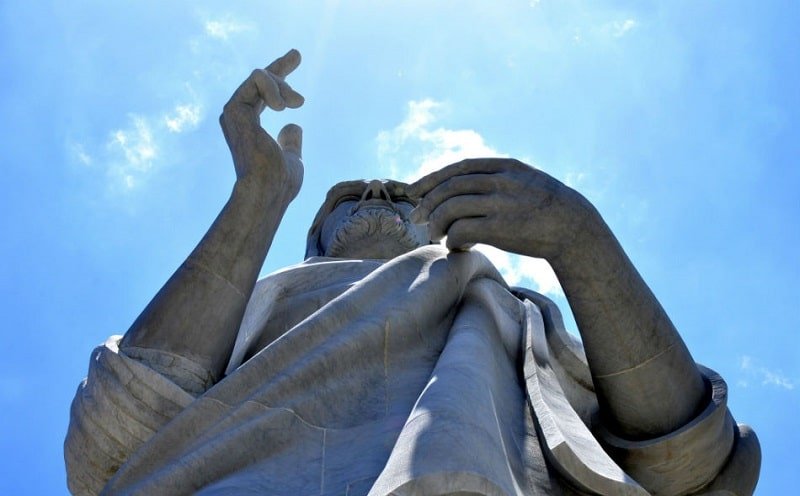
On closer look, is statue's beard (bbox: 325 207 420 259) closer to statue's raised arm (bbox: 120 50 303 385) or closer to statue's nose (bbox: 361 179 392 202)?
statue's nose (bbox: 361 179 392 202)

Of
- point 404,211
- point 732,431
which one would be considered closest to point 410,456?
point 732,431

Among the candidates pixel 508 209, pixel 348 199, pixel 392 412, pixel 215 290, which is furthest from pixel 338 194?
pixel 392 412

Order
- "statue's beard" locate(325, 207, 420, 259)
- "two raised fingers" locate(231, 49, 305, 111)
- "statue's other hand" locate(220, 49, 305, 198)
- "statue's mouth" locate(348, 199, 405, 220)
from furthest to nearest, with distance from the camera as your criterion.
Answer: "statue's mouth" locate(348, 199, 405, 220), "statue's beard" locate(325, 207, 420, 259), "two raised fingers" locate(231, 49, 305, 111), "statue's other hand" locate(220, 49, 305, 198)

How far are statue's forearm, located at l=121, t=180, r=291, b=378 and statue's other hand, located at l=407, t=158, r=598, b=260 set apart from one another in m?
1.10

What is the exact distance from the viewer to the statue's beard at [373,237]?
26.1 feet

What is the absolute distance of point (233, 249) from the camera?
17.7 ft

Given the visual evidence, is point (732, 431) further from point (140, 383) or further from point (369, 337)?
point (140, 383)

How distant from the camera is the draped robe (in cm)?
356

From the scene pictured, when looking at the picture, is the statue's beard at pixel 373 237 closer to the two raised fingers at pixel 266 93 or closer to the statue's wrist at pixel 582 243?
the two raised fingers at pixel 266 93

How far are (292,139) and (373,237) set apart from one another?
199cm

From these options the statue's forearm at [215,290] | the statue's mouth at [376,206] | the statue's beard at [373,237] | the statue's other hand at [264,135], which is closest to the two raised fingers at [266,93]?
the statue's other hand at [264,135]

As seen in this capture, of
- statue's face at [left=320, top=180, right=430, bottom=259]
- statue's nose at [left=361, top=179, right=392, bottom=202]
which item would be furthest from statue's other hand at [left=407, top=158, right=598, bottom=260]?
statue's nose at [left=361, top=179, right=392, bottom=202]

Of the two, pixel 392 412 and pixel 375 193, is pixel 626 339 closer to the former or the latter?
pixel 392 412

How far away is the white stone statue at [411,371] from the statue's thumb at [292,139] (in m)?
0.01
